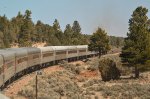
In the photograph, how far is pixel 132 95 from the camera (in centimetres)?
3584

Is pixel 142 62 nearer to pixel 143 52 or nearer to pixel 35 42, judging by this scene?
pixel 143 52

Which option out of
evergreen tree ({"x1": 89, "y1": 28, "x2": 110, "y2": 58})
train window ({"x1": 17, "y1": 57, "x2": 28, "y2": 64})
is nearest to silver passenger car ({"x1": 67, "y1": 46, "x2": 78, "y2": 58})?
evergreen tree ({"x1": 89, "y1": 28, "x2": 110, "y2": 58})

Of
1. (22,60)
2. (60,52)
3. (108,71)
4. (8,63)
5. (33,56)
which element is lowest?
(108,71)

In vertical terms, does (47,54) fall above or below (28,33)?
below

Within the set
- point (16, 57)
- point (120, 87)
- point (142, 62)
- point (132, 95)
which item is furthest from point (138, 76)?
point (16, 57)

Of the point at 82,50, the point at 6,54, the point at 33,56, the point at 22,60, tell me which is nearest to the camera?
the point at 6,54

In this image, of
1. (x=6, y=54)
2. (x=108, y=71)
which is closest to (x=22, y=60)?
(x=108, y=71)

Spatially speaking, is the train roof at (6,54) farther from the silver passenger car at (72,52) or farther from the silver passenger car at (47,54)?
the silver passenger car at (72,52)

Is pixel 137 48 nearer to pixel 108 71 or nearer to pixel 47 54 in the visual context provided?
pixel 108 71

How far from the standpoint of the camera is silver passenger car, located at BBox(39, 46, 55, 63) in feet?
204

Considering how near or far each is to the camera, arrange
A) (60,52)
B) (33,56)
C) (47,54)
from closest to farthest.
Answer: (33,56)
(47,54)
(60,52)

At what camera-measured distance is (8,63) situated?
35.4 meters

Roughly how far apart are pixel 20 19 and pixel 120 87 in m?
121

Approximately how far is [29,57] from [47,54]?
14171 mm
